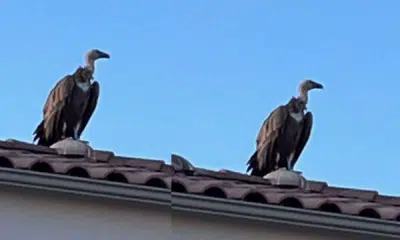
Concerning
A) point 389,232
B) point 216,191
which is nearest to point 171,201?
point 216,191

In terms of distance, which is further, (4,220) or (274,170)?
(274,170)

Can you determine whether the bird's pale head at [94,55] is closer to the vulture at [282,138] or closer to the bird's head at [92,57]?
the bird's head at [92,57]

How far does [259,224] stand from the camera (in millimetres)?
5223

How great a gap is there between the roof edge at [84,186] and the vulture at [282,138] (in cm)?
200

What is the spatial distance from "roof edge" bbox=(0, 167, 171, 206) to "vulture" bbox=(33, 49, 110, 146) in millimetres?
1666

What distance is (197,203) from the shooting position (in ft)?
16.7

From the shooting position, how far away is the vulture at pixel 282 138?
7.09m

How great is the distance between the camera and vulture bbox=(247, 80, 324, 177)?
7.09 meters

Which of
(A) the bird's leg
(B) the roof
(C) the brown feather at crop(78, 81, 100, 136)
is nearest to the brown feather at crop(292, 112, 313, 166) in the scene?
(B) the roof

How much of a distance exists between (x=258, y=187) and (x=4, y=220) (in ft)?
4.89

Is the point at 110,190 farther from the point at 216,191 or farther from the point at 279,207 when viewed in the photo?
the point at 279,207

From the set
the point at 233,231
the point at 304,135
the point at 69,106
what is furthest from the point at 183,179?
the point at 304,135

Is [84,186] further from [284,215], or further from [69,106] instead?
[69,106]

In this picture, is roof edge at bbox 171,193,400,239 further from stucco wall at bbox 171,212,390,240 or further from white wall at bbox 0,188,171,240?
white wall at bbox 0,188,171,240
